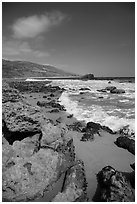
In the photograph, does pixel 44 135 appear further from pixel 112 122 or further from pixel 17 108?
pixel 112 122

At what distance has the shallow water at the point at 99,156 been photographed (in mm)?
4814

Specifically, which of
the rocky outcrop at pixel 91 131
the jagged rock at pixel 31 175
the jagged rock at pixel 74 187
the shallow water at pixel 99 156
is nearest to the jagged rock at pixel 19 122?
the jagged rock at pixel 31 175

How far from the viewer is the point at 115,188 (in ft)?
12.6

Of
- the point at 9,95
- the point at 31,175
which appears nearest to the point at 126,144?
the point at 31,175

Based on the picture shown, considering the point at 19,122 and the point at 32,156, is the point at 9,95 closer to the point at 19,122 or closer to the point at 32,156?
the point at 19,122

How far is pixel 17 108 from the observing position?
5.43 meters

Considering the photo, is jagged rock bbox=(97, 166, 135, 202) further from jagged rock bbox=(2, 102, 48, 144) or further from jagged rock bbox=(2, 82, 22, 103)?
jagged rock bbox=(2, 82, 22, 103)

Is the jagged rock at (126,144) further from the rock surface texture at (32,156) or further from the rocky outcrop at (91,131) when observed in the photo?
the rock surface texture at (32,156)

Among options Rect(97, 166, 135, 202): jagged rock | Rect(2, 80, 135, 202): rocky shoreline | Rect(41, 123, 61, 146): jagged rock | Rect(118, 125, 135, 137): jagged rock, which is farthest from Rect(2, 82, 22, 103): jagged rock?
Rect(118, 125, 135, 137): jagged rock

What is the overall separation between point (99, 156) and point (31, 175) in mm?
2527

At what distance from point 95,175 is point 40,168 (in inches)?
62.0

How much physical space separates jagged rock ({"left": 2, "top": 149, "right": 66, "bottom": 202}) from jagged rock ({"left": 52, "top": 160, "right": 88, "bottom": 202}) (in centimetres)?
37

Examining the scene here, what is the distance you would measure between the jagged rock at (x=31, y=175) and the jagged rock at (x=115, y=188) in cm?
120

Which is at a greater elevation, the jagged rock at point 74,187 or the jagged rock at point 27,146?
the jagged rock at point 27,146
